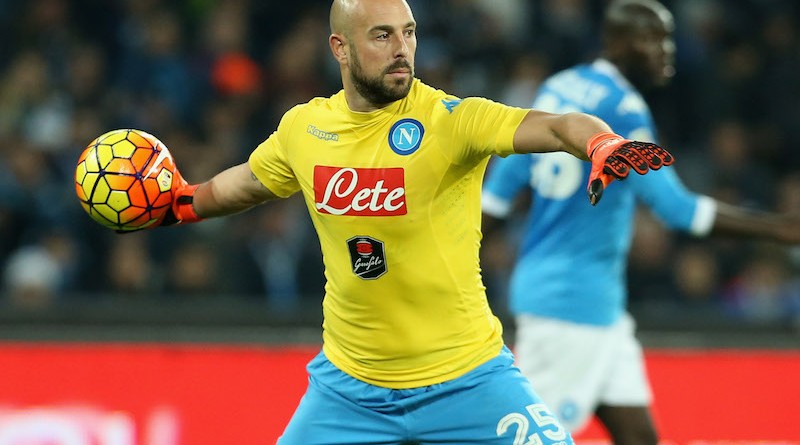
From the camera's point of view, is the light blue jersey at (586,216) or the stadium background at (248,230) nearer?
the light blue jersey at (586,216)

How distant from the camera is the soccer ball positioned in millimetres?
4609

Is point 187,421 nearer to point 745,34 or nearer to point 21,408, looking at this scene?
point 21,408

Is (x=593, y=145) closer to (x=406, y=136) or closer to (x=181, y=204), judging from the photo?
(x=406, y=136)

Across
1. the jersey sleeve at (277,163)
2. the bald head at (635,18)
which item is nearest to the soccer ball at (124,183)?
the jersey sleeve at (277,163)

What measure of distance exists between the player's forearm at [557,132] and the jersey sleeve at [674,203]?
61.7 inches

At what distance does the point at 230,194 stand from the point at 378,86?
0.77 meters

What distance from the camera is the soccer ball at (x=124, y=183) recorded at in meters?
4.61

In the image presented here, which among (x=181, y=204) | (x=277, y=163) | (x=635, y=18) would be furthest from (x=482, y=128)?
(x=635, y=18)

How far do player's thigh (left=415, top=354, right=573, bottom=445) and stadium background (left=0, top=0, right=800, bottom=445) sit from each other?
102 inches

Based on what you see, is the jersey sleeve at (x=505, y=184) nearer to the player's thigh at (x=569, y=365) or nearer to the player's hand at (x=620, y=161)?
the player's thigh at (x=569, y=365)

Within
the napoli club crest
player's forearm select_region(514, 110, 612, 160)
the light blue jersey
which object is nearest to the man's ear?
the napoli club crest

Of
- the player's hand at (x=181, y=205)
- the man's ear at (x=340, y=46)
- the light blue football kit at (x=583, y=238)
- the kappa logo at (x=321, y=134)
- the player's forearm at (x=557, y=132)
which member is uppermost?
the man's ear at (x=340, y=46)

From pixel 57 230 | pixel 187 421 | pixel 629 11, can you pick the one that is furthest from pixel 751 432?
pixel 57 230

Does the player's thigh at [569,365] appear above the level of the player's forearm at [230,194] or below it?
below
